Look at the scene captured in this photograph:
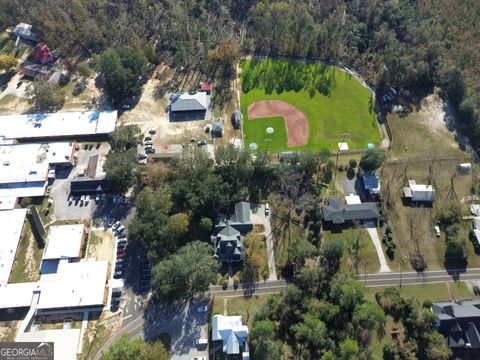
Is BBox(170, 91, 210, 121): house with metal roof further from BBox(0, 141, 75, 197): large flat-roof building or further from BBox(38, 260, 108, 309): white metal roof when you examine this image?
BBox(38, 260, 108, 309): white metal roof

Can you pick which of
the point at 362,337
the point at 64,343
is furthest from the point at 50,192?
the point at 362,337

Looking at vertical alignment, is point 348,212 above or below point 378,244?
above

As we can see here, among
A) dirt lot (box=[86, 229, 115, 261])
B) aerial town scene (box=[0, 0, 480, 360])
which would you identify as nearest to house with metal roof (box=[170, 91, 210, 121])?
aerial town scene (box=[0, 0, 480, 360])

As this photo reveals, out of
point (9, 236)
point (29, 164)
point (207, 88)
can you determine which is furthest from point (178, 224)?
point (207, 88)

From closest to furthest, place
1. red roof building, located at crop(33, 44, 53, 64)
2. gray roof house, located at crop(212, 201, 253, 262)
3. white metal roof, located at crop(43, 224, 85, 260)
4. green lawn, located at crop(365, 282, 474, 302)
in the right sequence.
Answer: green lawn, located at crop(365, 282, 474, 302) → gray roof house, located at crop(212, 201, 253, 262) → white metal roof, located at crop(43, 224, 85, 260) → red roof building, located at crop(33, 44, 53, 64)

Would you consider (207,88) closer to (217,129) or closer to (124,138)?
(217,129)

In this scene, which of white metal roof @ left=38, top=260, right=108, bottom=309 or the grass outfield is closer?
white metal roof @ left=38, top=260, right=108, bottom=309
